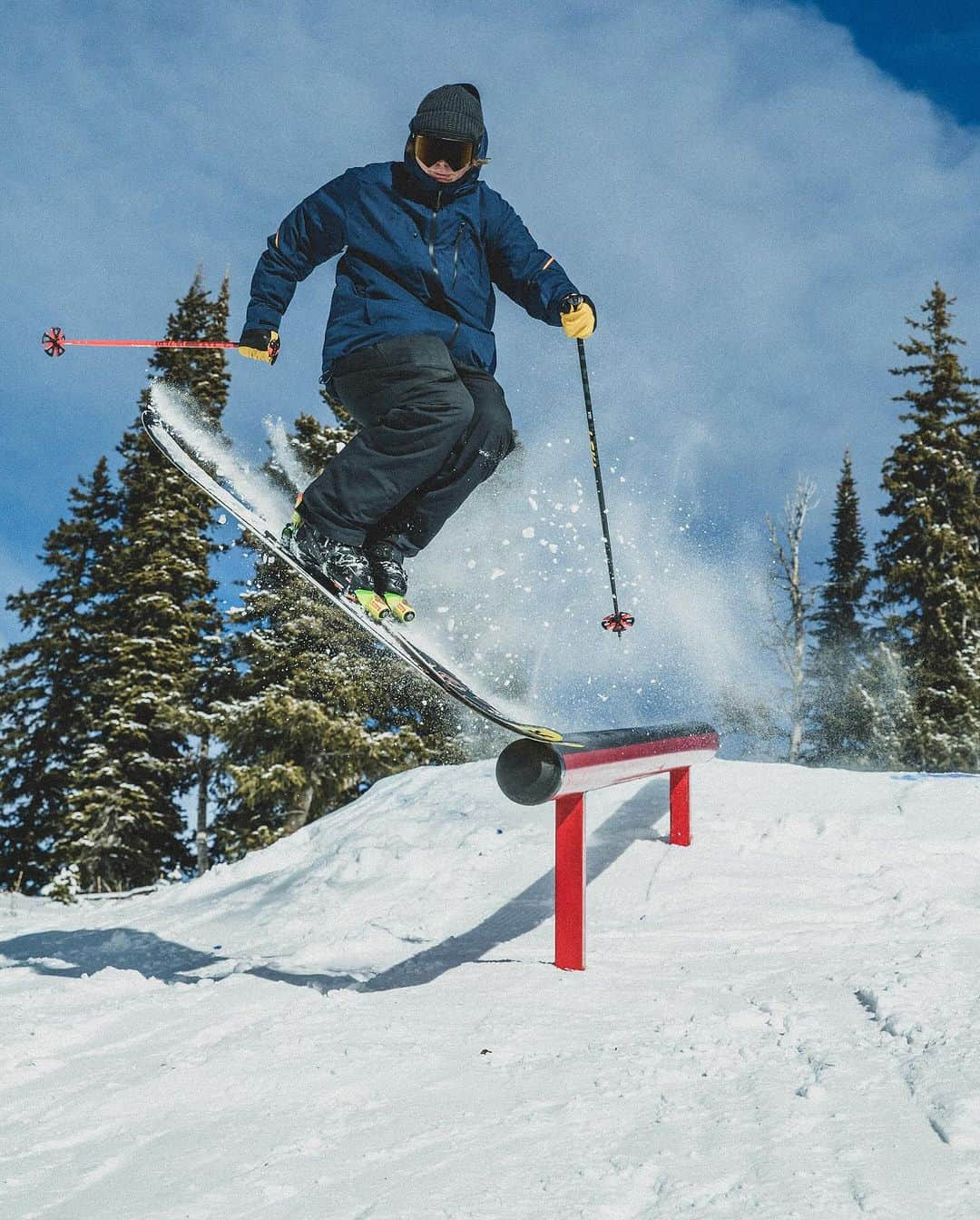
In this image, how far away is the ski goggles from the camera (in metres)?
3.21

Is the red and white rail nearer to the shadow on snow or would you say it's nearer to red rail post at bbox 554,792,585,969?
red rail post at bbox 554,792,585,969

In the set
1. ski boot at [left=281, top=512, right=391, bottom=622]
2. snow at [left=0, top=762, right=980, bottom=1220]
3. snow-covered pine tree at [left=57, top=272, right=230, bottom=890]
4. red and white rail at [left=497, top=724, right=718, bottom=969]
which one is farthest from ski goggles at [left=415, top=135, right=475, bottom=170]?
snow-covered pine tree at [left=57, top=272, right=230, bottom=890]

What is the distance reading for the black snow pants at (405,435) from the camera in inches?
129

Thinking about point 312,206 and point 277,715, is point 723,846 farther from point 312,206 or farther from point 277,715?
point 277,715

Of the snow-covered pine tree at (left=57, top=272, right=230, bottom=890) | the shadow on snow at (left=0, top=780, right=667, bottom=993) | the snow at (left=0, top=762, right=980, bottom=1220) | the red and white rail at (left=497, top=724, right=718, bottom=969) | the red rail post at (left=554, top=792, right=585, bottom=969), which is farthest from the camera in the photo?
the snow-covered pine tree at (left=57, top=272, right=230, bottom=890)

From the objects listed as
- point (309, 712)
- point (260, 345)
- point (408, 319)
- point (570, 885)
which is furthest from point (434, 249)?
point (309, 712)

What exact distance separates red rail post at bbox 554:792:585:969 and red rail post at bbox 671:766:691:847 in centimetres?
131

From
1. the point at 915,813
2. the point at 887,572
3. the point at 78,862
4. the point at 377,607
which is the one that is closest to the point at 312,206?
the point at 377,607

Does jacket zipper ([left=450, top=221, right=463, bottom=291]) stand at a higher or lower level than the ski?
higher

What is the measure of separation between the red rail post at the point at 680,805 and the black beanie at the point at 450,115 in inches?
125

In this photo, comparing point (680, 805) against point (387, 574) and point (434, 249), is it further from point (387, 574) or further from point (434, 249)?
point (434, 249)

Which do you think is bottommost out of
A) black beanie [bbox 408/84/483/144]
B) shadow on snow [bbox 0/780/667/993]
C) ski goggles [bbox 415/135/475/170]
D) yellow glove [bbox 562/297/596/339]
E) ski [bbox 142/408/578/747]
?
shadow on snow [bbox 0/780/667/993]

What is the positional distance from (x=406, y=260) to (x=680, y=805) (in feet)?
9.96

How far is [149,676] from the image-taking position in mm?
17734
